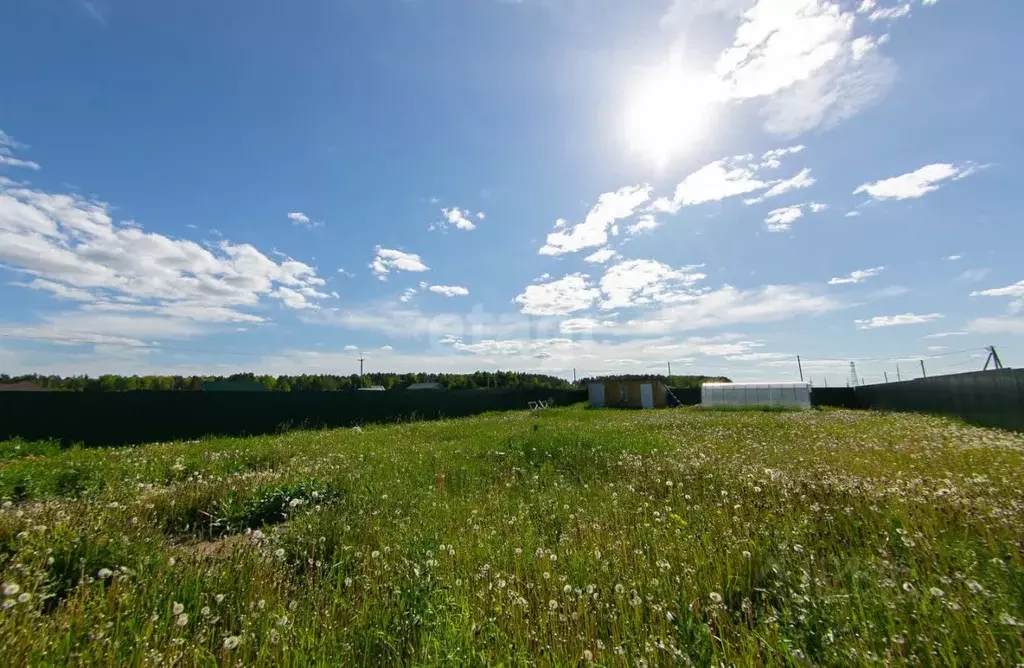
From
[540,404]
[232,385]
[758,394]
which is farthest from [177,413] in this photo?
[758,394]

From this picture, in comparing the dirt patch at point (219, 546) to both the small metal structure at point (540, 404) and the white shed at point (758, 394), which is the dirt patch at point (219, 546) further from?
the white shed at point (758, 394)

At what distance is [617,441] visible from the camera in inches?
431

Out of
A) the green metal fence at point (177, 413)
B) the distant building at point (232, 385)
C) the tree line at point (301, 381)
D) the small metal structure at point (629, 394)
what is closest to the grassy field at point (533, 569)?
the green metal fence at point (177, 413)

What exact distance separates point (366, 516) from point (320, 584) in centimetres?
177

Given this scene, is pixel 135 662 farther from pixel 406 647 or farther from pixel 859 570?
pixel 859 570

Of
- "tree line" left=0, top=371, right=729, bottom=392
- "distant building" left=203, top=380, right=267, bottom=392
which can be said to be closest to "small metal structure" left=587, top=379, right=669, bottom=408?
"tree line" left=0, top=371, right=729, bottom=392

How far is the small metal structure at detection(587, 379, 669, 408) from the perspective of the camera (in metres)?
45.9

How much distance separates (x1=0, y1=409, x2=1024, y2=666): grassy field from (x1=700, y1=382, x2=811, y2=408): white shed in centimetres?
3283

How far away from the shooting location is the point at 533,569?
3.52 metres

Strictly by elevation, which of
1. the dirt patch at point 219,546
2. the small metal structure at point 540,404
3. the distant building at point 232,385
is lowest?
the dirt patch at point 219,546

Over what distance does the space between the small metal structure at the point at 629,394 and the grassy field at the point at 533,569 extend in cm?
3941

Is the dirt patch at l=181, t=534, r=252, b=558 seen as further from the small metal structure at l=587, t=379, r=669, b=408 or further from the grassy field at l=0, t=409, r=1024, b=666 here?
the small metal structure at l=587, t=379, r=669, b=408

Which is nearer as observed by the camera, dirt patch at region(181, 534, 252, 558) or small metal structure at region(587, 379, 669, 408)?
dirt patch at region(181, 534, 252, 558)

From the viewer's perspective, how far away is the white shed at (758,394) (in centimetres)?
3644
